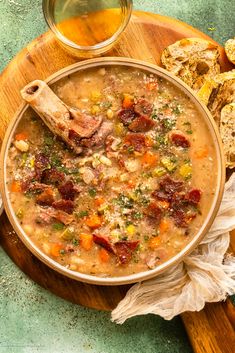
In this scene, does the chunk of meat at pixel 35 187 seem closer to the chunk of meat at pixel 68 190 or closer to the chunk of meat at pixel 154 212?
the chunk of meat at pixel 68 190

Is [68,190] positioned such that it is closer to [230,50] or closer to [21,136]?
[21,136]

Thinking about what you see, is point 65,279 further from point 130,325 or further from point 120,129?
point 120,129

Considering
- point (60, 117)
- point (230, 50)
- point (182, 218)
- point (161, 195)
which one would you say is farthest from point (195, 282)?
A: point (230, 50)

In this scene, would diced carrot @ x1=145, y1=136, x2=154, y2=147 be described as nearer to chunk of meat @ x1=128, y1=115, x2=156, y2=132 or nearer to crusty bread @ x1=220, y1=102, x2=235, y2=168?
chunk of meat @ x1=128, y1=115, x2=156, y2=132

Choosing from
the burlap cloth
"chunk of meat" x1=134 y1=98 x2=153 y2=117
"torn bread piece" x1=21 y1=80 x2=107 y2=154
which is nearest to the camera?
"torn bread piece" x1=21 y1=80 x2=107 y2=154

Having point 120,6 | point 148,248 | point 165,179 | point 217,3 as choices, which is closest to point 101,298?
point 148,248

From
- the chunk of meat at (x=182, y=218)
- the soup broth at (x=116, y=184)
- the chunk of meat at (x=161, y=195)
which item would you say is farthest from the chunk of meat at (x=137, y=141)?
the chunk of meat at (x=182, y=218)

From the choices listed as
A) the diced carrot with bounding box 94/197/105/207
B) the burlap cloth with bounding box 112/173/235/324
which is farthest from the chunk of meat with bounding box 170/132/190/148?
the diced carrot with bounding box 94/197/105/207
